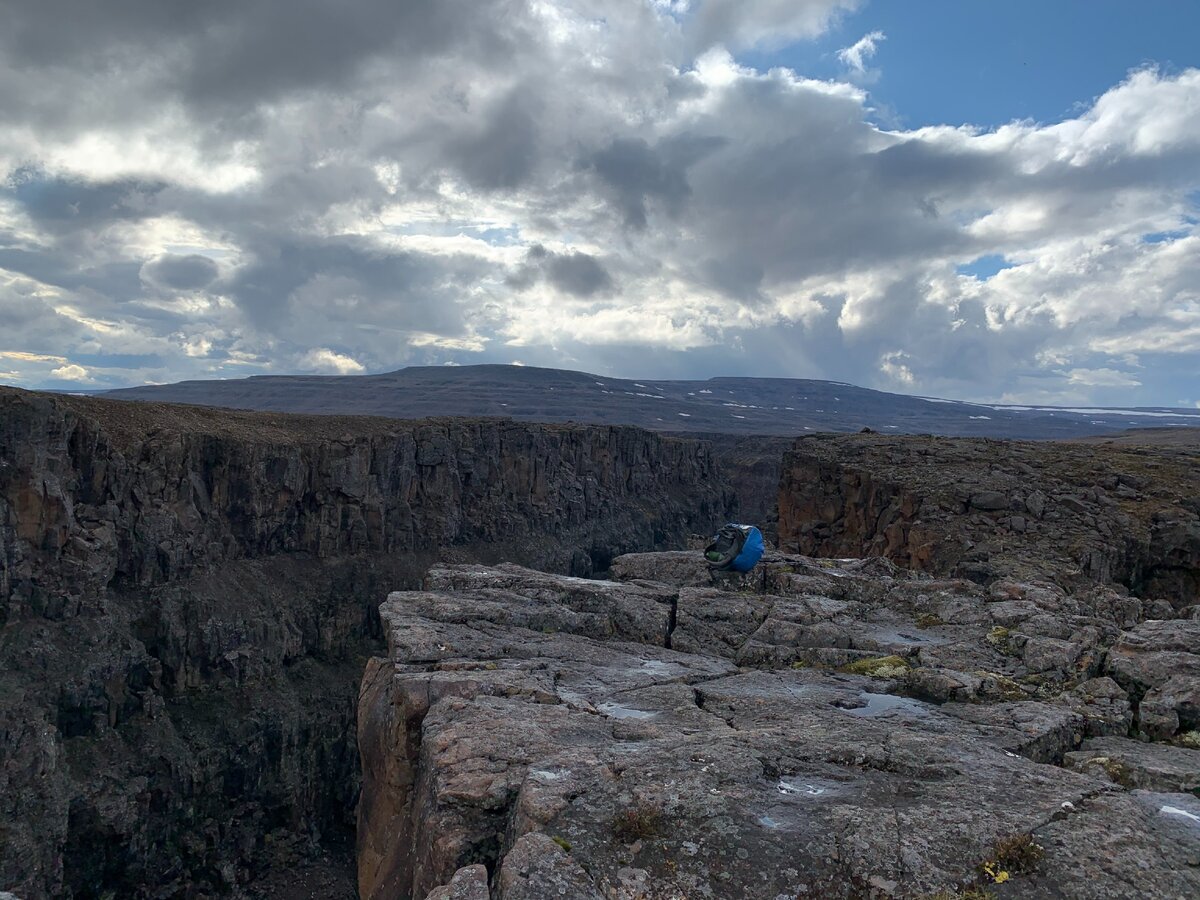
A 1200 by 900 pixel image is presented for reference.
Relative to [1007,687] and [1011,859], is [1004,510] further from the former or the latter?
[1011,859]

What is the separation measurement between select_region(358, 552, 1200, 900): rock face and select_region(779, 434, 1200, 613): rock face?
42.5ft

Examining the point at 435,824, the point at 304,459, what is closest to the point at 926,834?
the point at 435,824

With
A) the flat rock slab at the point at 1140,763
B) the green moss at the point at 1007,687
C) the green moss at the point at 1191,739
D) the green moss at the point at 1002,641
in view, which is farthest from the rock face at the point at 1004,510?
the flat rock slab at the point at 1140,763

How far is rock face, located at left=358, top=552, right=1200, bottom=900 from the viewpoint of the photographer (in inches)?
317

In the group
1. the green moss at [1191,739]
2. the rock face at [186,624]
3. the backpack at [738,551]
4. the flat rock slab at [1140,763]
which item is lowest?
Result: the rock face at [186,624]

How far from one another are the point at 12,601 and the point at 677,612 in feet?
168

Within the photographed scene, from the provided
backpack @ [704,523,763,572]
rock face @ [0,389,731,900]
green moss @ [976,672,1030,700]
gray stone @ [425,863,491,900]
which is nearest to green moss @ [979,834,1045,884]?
gray stone @ [425,863,491,900]

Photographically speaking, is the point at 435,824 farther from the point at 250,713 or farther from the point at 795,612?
the point at 250,713

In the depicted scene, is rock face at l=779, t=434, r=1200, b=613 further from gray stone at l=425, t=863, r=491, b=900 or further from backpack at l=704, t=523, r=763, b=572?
gray stone at l=425, t=863, r=491, b=900

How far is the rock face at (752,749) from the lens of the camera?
805 cm

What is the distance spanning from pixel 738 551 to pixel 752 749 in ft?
36.2

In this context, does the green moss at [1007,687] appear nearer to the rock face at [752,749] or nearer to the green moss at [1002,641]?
the rock face at [752,749]

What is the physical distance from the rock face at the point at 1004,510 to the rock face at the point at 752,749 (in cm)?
1297

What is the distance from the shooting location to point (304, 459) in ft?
249
